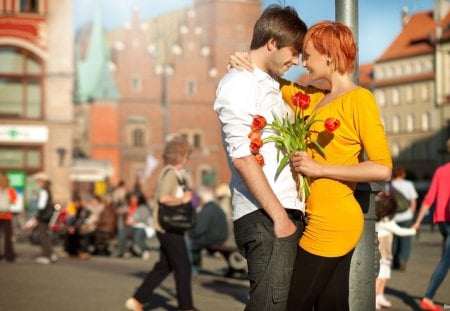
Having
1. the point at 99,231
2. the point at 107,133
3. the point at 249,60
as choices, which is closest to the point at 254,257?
the point at 249,60

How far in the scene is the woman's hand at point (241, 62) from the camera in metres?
4.41

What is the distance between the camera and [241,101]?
13.9 feet

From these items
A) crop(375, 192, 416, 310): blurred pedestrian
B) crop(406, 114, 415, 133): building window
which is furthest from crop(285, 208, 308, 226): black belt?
crop(406, 114, 415, 133): building window

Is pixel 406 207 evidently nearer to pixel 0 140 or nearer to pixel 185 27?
pixel 0 140

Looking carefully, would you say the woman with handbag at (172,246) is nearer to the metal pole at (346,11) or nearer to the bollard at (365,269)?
the bollard at (365,269)

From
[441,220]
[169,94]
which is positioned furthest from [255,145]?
[169,94]

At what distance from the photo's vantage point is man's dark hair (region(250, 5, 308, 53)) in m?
4.34

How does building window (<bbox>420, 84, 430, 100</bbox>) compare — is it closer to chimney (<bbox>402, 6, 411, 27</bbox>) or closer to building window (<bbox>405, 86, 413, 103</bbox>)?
building window (<bbox>405, 86, 413, 103</bbox>)

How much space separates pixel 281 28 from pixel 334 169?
68cm

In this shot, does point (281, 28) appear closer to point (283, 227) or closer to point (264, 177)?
point (264, 177)

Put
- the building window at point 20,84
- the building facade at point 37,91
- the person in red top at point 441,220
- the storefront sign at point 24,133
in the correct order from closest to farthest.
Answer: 1. the person in red top at point 441,220
2. the building window at point 20,84
3. the building facade at point 37,91
4. the storefront sign at point 24,133

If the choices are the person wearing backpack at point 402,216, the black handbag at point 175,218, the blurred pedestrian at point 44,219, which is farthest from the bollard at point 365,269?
the blurred pedestrian at point 44,219

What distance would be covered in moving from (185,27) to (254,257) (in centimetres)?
7066

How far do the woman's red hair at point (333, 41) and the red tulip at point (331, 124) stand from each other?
12.6 inches
